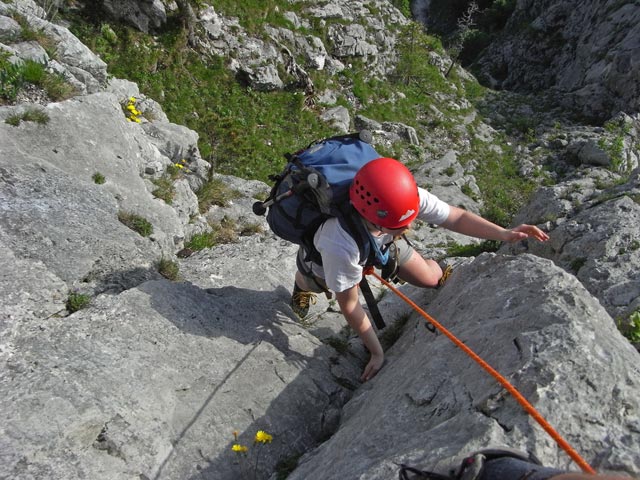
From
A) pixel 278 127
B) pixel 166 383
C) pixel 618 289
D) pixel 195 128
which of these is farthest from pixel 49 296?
pixel 278 127

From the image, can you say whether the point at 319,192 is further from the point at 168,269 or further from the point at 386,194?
the point at 168,269

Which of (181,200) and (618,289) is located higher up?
(618,289)

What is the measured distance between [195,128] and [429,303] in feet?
41.2

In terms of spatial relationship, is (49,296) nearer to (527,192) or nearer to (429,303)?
(429,303)

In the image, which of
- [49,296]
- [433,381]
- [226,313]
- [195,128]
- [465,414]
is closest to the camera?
[465,414]

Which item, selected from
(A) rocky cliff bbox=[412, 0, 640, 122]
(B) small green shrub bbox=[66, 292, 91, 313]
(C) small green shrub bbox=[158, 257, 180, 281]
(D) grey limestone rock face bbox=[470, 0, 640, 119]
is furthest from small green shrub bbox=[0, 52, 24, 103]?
(D) grey limestone rock face bbox=[470, 0, 640, 119]

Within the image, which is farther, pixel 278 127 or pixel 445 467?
pixel 278 127

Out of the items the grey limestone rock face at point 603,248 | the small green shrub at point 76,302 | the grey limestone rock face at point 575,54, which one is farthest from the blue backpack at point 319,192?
the grey limestone rock face at point 575,54

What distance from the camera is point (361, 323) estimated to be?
484 centimetres

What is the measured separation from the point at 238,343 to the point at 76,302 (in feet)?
5.95

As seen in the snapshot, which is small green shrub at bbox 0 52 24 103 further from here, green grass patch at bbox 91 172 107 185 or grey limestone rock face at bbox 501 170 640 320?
grey limestone rock face at bbox 501 170 640 320

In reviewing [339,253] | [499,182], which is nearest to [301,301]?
[339,253]

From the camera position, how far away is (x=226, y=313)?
5523mm

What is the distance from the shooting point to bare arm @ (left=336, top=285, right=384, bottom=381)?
473 centimetres
